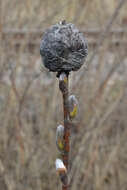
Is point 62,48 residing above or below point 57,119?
above

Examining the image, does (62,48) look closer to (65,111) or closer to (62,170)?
(65,111)

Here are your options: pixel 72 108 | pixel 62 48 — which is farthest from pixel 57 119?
pixel 62 48

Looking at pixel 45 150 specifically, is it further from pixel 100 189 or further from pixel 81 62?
pixel 81 62

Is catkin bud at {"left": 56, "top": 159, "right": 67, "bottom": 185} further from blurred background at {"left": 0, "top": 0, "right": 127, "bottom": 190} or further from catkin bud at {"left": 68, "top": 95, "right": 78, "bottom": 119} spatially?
blurred background at {"left": 0, "top": 0, "right": 127, "bottom": 190}

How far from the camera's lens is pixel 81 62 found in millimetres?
713

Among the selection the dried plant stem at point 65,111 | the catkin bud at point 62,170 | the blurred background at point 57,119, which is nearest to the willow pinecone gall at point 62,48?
the dried plant stem at point 65,111

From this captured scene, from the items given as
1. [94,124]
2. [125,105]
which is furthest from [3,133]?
[125,105]

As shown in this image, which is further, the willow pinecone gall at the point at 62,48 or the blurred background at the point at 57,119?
the blurred background at the point at 57,119

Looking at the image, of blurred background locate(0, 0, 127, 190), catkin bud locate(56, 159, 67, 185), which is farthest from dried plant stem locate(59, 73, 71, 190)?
blurred background locate(0, 0, 127, 190)

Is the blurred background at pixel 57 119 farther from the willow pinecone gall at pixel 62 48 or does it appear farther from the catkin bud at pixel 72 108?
the willow pinecone gall at pixel 62 48

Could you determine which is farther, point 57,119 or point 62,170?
point 57,119

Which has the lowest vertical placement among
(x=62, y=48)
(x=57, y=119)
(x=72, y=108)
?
(x=57, y=119)

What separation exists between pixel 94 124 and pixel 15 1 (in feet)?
4.20

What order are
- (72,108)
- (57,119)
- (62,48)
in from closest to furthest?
(62,48), (72,108), (57,119)
